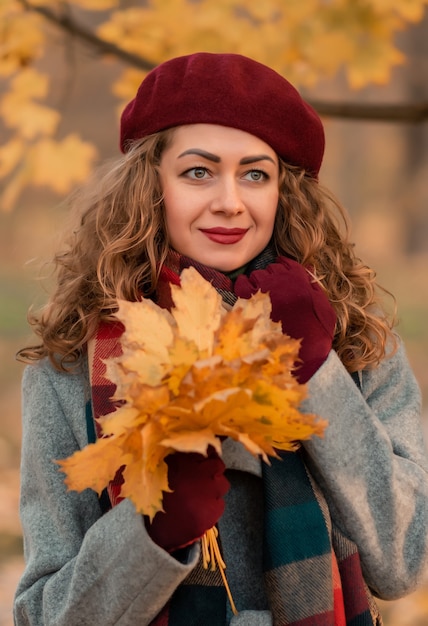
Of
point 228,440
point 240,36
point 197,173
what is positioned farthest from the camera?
point 240,36

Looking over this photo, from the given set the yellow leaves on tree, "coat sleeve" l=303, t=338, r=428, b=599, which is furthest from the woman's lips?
the yellow leaves on tree

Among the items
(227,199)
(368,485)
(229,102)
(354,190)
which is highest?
(229,102)

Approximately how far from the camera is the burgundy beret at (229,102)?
2.09m

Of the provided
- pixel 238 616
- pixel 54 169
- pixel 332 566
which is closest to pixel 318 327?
pixel 332 566

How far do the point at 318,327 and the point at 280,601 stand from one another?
0.53 meters

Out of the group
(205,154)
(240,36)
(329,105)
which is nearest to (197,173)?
(205,154)

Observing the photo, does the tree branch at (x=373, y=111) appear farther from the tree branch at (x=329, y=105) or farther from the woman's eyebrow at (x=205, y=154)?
the woman's eyebrow at (x=205, y=154)

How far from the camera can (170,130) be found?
2.16 meters

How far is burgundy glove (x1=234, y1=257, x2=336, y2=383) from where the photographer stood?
6.39ft

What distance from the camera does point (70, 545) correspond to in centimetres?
199

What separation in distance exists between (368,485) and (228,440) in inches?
11.5

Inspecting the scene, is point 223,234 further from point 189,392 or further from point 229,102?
point 189,392

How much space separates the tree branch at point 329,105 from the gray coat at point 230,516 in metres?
1.50

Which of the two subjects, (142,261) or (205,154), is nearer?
(205,154)
